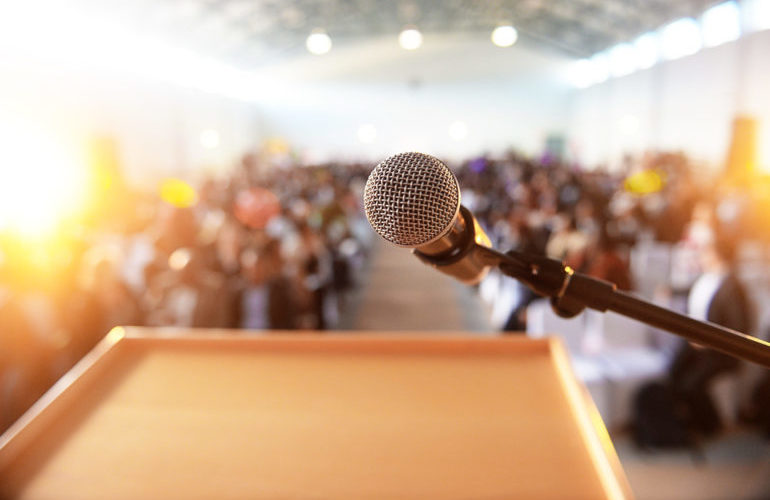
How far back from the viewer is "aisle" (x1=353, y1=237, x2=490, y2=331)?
6441 millimetres

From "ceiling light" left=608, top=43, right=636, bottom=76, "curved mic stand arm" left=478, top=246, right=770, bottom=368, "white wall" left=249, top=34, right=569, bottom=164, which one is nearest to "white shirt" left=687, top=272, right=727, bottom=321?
"curved mic stand arm" left=478, top=246, right=770, bottom=368

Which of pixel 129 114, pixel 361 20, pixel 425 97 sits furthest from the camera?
pixel 425 97

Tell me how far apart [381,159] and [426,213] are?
10cm

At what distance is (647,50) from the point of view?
15.7 m

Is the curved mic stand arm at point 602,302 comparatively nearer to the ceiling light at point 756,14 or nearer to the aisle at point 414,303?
the aisle at point 414,303

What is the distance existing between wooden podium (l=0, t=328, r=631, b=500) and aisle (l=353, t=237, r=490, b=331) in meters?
4.10

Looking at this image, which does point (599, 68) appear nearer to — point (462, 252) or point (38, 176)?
point (38, 176)

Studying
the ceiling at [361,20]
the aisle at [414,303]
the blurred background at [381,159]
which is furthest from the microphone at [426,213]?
the ceiling at [361,20]

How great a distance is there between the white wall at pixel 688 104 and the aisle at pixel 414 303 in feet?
21.9

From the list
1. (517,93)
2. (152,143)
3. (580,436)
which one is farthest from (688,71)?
(580,436)

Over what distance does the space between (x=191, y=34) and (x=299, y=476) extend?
16104mm

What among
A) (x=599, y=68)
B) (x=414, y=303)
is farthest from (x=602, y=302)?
(x=599, y=68)

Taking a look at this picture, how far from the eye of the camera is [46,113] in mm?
9352

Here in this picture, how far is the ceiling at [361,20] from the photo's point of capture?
12898mm
